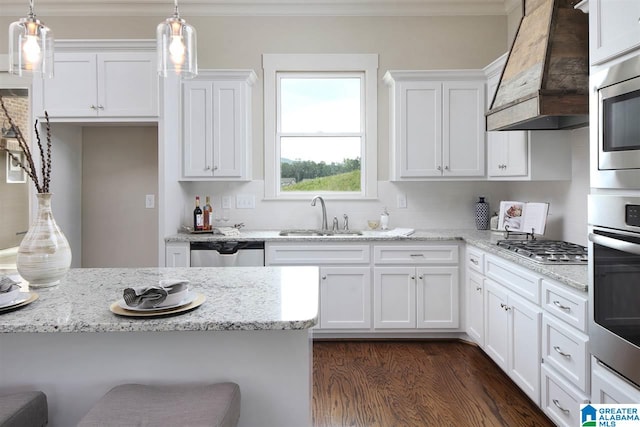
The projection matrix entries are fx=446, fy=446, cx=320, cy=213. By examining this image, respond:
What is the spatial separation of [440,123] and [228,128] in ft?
6.01

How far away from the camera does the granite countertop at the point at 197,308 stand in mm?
1386

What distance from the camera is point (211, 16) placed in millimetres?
4156

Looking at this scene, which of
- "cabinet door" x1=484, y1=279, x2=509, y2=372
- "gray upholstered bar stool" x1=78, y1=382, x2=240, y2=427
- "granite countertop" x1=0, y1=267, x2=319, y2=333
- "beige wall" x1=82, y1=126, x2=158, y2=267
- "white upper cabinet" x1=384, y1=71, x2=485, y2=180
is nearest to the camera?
"gray upholstered bar stool" x1=78, y1=382, x2=240, y2=427

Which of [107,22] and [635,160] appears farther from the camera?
[107,22]

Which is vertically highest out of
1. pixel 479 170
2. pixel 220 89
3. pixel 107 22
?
pixel 107 22

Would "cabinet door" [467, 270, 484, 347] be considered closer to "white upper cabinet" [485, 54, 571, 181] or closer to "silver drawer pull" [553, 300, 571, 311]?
"white upper cabinet" [485, 54, 571, 181]

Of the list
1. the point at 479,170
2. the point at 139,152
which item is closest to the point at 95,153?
the point at 139,152

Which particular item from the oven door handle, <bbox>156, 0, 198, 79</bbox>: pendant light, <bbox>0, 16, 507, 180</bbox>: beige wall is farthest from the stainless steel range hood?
<bbox>156, 0, 198, 79</bbox>: pendant light

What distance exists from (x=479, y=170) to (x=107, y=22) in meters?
3.66

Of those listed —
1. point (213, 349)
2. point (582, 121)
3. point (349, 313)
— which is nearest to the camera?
point (213, 349)

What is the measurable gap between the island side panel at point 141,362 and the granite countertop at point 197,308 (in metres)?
0.10

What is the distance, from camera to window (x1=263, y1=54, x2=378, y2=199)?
4180mm

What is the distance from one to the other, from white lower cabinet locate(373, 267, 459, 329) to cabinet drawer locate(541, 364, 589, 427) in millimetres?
1305

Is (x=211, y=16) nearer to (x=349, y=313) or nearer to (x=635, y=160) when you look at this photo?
(x=349, y=313)
